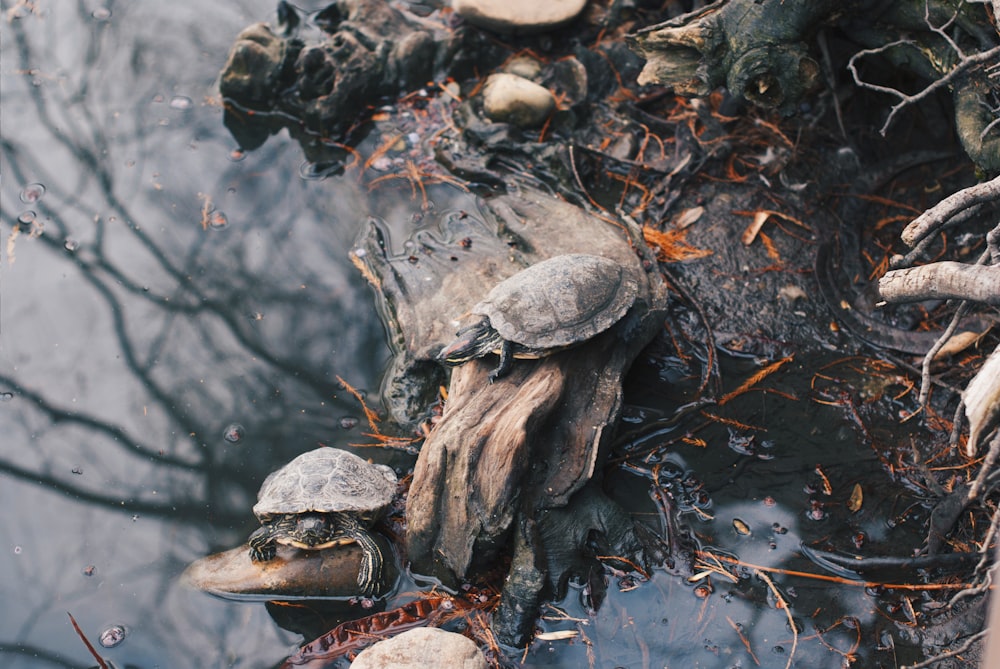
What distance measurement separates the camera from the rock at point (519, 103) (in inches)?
253

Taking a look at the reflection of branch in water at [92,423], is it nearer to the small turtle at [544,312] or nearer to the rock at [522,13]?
the small turtle at [544,312]

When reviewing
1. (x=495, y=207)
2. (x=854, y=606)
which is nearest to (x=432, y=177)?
(x=495, y=207)

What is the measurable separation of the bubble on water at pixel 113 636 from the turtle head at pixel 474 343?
7.21ft

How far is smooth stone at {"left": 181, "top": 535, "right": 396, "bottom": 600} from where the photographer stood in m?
4.33

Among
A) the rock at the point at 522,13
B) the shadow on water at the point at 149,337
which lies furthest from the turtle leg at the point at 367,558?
the rock at the point at 522,13

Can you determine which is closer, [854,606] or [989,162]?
[854,606]

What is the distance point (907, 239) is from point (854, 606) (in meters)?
1.85

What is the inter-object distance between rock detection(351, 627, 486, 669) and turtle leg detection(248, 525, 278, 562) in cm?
83

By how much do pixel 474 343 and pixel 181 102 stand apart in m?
4.13

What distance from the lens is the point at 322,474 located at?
4.40 meters

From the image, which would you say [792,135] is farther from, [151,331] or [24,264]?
[24,264]

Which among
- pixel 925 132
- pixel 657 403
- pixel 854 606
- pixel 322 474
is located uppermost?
pixel 925 132

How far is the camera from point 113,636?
417 centimetres

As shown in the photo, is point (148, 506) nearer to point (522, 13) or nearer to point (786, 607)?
point (786, 607)
